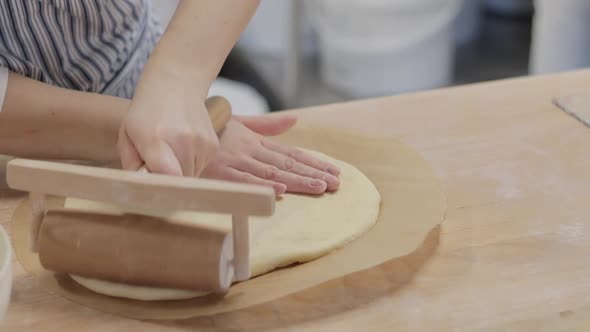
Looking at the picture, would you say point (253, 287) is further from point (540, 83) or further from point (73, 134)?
point (540, 83)

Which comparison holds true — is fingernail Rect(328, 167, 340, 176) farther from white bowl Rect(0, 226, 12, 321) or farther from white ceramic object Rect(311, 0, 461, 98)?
white ceramic object Rect(311, 0, 461, 98)

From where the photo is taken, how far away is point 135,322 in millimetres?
641

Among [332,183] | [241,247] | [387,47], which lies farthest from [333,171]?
[387,47]

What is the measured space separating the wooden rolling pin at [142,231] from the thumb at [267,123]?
0.28 meters

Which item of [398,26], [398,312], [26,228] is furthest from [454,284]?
[398,26]

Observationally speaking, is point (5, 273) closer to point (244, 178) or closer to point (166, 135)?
point (166, 135)

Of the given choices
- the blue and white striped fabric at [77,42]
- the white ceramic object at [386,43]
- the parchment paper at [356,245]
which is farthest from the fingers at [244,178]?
the white ceramic object at [386,43]

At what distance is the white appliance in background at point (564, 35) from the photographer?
1.68 m

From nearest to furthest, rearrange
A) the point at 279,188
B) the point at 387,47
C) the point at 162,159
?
the point at 162,159 → the point at 279,188 → the point at 387,47

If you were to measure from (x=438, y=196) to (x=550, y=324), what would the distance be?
0.19 meters

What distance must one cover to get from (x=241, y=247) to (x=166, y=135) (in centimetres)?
14

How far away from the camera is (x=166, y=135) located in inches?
26.9

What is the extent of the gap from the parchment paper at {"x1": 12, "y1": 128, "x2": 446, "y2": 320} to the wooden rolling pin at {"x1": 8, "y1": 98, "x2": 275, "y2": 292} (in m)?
0.02

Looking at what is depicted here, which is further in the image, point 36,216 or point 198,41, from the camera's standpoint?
point 198,41
